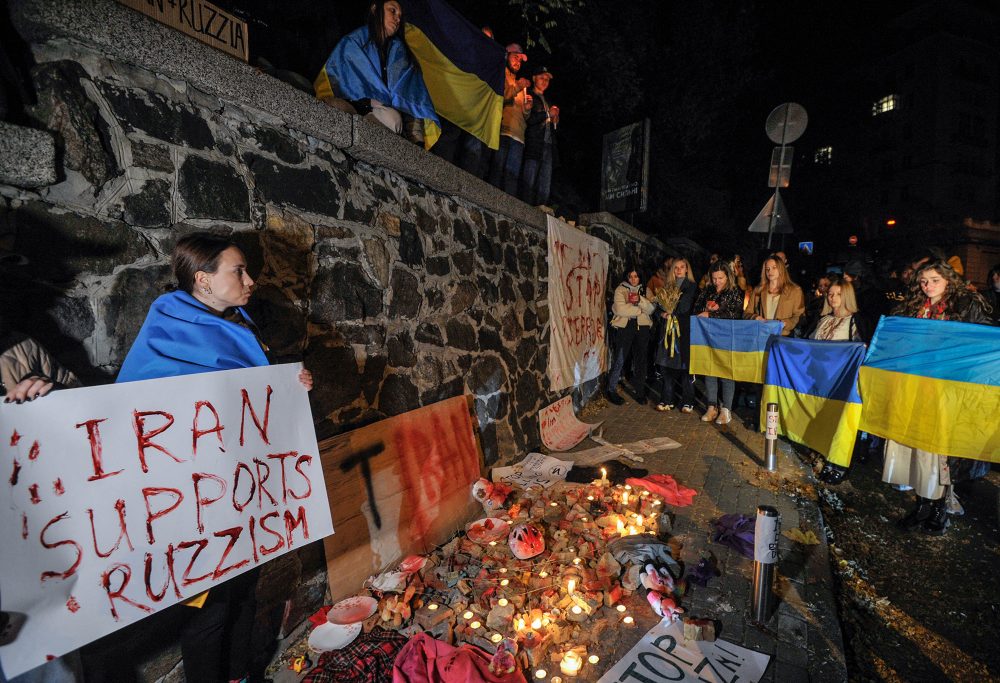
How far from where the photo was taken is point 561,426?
5.42 m

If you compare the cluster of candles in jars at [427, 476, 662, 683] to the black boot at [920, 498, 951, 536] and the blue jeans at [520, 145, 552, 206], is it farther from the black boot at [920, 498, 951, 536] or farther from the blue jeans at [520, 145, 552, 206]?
the blue jeans at [520, 145, 552, 206]

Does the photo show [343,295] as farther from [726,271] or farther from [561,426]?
[726,271]

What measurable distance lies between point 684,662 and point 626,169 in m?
Answer: 9.27

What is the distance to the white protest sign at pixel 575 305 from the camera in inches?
217

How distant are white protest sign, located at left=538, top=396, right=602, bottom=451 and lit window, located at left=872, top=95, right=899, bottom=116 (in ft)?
134

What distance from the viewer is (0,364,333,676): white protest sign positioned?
4.19 ft

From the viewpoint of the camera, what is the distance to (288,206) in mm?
2357

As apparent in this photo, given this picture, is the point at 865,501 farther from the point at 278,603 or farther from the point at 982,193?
the point at 982,193

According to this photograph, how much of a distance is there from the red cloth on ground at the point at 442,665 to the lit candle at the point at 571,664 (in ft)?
0.73

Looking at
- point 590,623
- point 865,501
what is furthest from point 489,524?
point 865,501

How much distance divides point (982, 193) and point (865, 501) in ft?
135

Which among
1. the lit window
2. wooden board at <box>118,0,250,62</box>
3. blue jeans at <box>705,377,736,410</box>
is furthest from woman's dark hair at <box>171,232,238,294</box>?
the lit window

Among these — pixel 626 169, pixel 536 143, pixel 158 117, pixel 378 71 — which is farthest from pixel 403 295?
pixel 626 169

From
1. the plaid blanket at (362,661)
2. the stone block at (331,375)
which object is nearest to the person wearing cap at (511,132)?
the stone block at (331,375)
